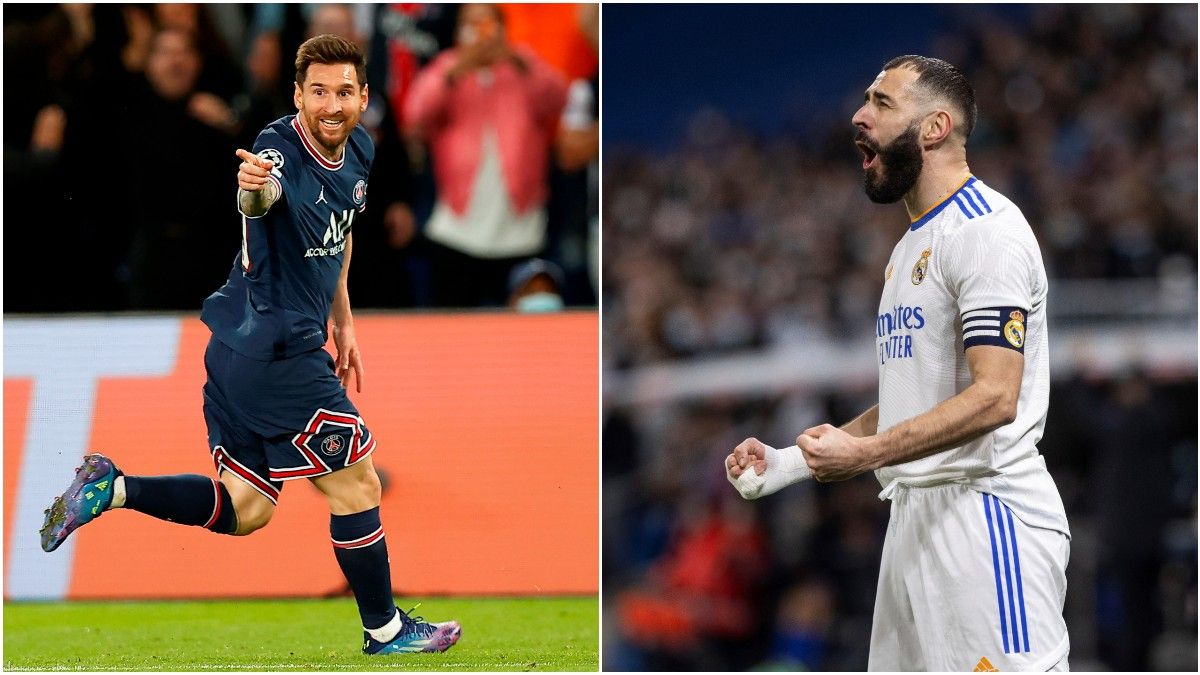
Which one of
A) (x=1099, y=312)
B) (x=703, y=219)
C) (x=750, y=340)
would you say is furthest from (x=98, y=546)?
(x=703, y=219)

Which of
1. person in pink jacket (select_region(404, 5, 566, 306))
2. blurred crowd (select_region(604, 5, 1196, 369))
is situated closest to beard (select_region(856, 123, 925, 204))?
person in pink jacket (select_region(404, 5, 566, 306))

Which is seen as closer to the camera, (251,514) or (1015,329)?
(1015,329)

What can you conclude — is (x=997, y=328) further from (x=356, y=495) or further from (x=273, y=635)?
(x=273, y=635)

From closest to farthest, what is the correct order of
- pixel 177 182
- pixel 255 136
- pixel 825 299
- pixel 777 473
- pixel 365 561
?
pixel 777 473 < pixel 365 561 < pixel 255 136 < pixel 177 182 < pixel 825 299

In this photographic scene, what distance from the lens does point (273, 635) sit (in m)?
4.64

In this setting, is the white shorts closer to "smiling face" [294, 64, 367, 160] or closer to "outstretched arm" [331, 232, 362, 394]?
"outstretched arm" [331, 232, 362, 394]

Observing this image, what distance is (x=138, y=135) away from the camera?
530 centimetres

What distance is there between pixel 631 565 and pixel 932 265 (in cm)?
552

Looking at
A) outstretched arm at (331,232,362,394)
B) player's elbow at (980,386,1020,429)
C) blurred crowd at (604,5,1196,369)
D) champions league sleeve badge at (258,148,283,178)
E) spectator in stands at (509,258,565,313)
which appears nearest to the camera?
player's elbow at (980,386,1020,429)

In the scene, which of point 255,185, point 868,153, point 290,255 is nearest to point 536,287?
point 290,255

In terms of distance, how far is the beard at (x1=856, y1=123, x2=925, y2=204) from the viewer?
131 inches

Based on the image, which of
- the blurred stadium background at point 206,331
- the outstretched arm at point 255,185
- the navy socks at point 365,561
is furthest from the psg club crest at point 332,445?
the outstretched arm at point 255,185

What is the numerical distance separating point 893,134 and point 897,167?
0.08 m

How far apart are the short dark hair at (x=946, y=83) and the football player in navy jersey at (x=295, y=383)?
1844mm
